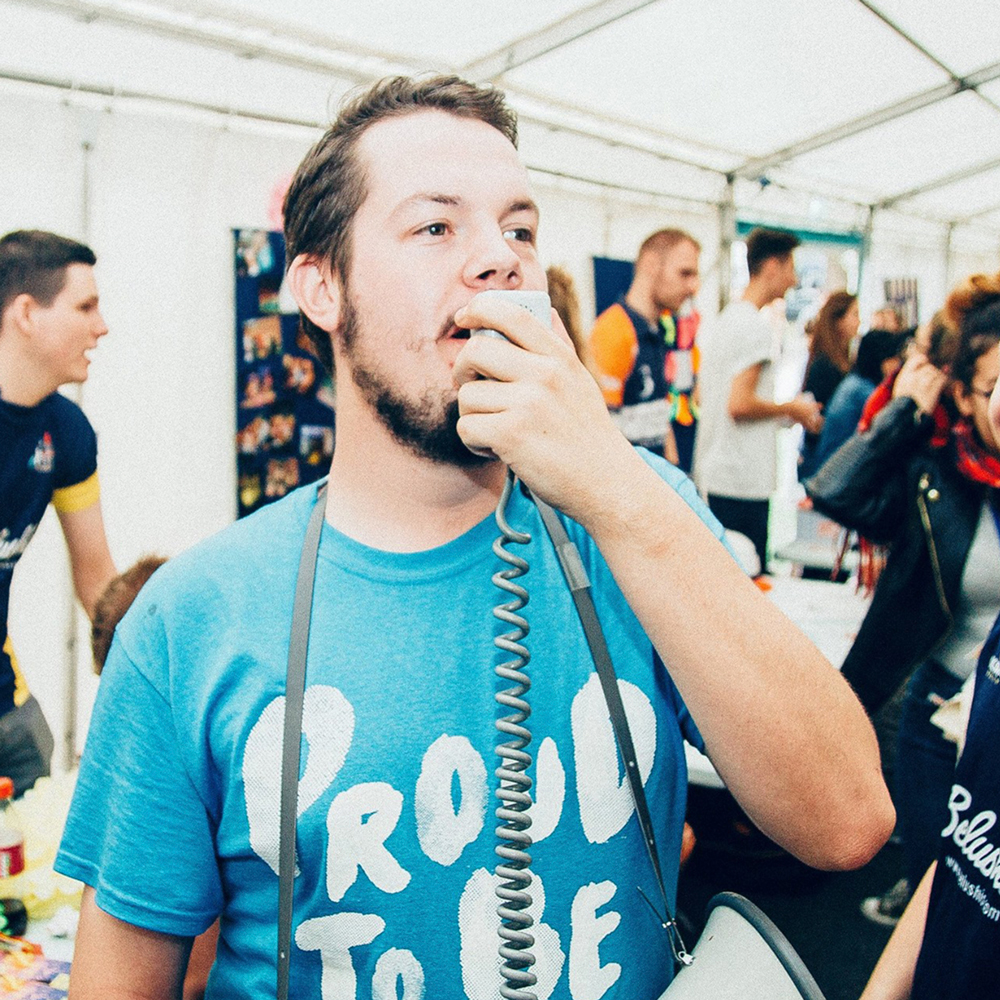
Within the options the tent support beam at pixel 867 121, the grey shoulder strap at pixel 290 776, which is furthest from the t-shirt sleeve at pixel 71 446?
the tent support beam at pixel 867 121

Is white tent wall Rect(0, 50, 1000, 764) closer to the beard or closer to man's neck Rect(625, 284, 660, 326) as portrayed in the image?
man's neck Rect(625, 284, 660, 326)

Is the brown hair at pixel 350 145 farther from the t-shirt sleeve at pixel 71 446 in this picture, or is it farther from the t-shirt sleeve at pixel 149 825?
the t-shirt sleeve at pixel 71 446

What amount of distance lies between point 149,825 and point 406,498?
516mm

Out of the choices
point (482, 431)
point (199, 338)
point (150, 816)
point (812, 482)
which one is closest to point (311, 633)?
point (150, 816)

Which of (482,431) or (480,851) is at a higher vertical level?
(482,431)

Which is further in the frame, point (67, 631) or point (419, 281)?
point (67, 631)

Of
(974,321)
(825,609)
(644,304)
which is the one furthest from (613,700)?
(644,304)

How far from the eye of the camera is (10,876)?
1.80 m

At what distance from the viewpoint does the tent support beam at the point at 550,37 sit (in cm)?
383

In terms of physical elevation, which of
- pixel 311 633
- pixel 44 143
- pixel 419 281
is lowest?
→ pixel 311 633

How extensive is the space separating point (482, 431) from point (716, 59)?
4522mm

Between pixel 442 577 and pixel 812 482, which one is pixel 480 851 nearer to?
pixel 442 577

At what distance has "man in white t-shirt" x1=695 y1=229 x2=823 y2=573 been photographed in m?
4.62

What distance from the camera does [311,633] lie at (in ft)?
3.52
